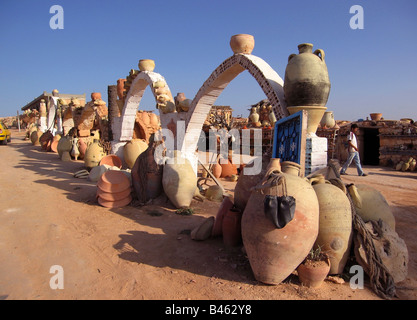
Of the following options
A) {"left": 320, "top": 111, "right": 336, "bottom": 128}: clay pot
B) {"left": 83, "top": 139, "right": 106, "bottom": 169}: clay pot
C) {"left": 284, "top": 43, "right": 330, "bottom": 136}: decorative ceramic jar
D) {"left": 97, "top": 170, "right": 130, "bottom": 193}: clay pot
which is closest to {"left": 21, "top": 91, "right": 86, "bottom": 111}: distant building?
{"left": 83, "top": 139, "right": 106, "bottom": 169}: clay pot

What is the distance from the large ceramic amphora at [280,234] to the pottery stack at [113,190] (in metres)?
3.52

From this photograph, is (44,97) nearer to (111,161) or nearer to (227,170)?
(111,161)

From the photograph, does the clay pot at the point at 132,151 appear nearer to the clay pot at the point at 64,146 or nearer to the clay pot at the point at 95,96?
the clay pot at the point at 64,146

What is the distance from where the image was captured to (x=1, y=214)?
4.81 meters

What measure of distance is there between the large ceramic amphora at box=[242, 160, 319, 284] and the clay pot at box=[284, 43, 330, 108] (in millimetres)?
1750

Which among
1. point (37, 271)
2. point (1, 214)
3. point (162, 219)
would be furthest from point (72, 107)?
point (37, 271)

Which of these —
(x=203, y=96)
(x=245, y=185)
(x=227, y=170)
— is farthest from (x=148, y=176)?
(x=227, y=170)

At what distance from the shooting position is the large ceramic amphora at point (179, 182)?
17.8ft

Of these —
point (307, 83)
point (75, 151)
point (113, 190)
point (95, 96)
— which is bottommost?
point (113, 190)

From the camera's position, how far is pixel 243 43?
17.0ft

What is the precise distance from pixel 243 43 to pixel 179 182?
2.93 metres

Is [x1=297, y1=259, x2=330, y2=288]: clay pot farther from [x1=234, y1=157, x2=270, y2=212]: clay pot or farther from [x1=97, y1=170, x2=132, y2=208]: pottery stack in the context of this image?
[x1=97, y1=170, x2=132, y2=208]: pottery stack

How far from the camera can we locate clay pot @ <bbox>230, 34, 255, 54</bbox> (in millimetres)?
5170
